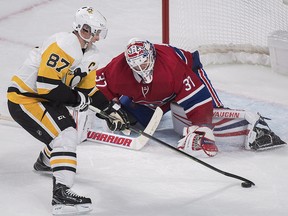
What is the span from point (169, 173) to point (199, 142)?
0.26 metres

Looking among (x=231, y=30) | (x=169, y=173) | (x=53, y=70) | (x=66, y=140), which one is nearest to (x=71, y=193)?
(x=66, y=140)

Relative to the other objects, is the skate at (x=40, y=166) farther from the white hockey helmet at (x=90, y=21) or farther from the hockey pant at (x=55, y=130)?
the white hockey helmet at (x=90, y=21)

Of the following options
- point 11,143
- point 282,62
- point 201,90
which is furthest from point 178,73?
point 282,62

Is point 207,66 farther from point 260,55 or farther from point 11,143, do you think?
point 11,143

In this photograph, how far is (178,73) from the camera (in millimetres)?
4379

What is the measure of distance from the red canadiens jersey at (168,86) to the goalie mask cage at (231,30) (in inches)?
43.3

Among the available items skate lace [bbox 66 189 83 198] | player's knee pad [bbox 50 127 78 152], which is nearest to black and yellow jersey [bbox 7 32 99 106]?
player's knee pad [bbox 50 127 78 152]

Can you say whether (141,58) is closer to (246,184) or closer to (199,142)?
(199,142)

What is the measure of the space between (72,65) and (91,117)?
32.0 inches

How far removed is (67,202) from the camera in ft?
12.1

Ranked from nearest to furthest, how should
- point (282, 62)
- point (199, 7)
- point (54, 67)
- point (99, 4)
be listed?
point (54, 67) → point (282, 62) → point (199, 7) → point (99, 4)

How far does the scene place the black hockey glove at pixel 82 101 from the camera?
3.80 meters

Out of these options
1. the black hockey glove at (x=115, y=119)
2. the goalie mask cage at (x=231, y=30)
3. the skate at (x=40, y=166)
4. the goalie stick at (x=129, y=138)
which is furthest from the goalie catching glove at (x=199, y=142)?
the goalie mask cage at (x=231, y=30)

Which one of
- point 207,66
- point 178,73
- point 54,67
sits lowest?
point 207,66
